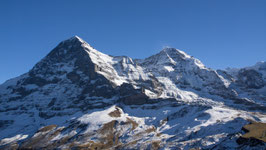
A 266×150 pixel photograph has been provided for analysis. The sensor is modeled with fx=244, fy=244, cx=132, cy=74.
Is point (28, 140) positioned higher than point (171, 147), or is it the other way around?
point (28, 140)

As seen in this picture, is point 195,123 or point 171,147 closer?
point 171,147

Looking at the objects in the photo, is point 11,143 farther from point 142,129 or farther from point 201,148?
point 201,148

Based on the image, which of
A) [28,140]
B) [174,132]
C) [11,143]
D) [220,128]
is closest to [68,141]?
[28,140]

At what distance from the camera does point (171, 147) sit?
147 metres

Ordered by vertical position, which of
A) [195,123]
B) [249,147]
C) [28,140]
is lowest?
[249,147]

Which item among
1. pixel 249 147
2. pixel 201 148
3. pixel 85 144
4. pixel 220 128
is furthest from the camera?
pixel 85 144

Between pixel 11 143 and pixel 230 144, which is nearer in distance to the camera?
pixel 230 144

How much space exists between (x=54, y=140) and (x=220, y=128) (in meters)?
123

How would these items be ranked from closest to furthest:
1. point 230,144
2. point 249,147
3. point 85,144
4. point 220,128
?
point 249,147 < point 230,144 < point 220,128 < point 85,144

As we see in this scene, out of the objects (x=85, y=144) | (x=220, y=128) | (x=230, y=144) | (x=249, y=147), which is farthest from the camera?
(x=85, y=144)

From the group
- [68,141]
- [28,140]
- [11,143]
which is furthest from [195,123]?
[11,143]

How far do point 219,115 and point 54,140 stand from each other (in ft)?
430

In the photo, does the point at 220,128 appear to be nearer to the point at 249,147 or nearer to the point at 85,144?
the point at 249,147

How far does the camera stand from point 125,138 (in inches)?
7210
